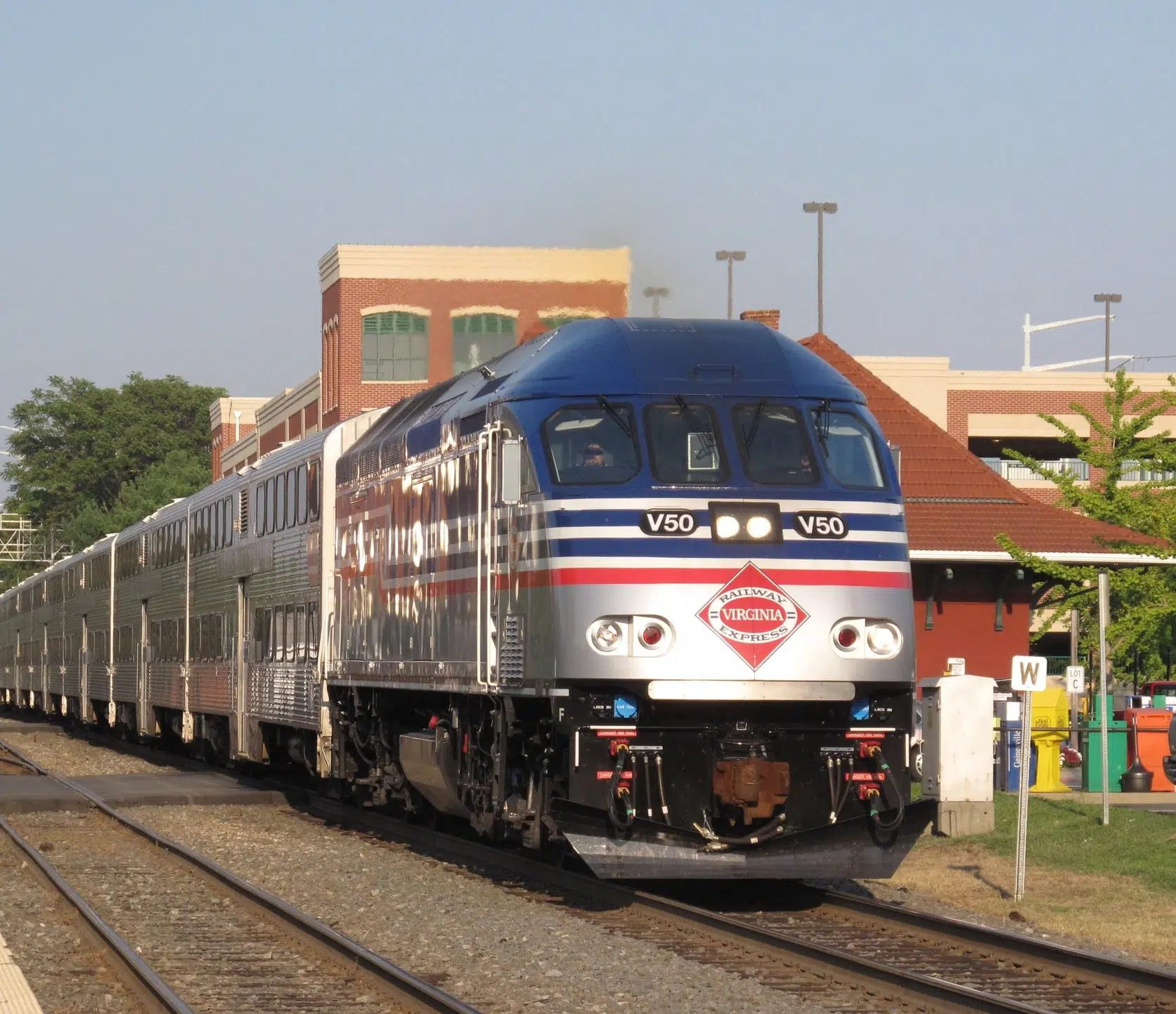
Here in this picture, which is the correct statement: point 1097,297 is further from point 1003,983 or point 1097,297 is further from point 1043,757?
point 1003,983

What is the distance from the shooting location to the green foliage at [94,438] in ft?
384

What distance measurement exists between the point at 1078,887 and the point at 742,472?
4.55 meters

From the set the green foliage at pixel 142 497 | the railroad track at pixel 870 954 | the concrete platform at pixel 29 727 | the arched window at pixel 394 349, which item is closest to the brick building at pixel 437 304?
the arched window at pixel 394 349

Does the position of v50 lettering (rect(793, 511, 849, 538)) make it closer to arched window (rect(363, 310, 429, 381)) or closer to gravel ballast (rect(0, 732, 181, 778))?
gravel ballast (rect(0, 732, 181, 778))

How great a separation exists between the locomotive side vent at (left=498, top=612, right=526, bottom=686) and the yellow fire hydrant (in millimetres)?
10817

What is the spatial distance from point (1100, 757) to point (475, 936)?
42.7 feet

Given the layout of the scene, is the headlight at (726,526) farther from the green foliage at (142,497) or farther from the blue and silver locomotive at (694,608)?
the green foliage at (142,497)

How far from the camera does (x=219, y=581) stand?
25391 mm

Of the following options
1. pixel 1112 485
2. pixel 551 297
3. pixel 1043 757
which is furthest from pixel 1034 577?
pixel 551 297

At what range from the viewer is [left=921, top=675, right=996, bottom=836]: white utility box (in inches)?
512

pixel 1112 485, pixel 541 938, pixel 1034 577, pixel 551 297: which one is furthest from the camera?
pixel 551 297

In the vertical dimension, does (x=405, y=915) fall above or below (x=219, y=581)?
below

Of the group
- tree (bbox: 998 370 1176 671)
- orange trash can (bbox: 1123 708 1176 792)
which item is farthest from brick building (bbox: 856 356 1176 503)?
orange trash can (bbox: 1123 708 1176 792)

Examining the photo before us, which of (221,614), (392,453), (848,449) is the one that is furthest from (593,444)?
(221,614)
